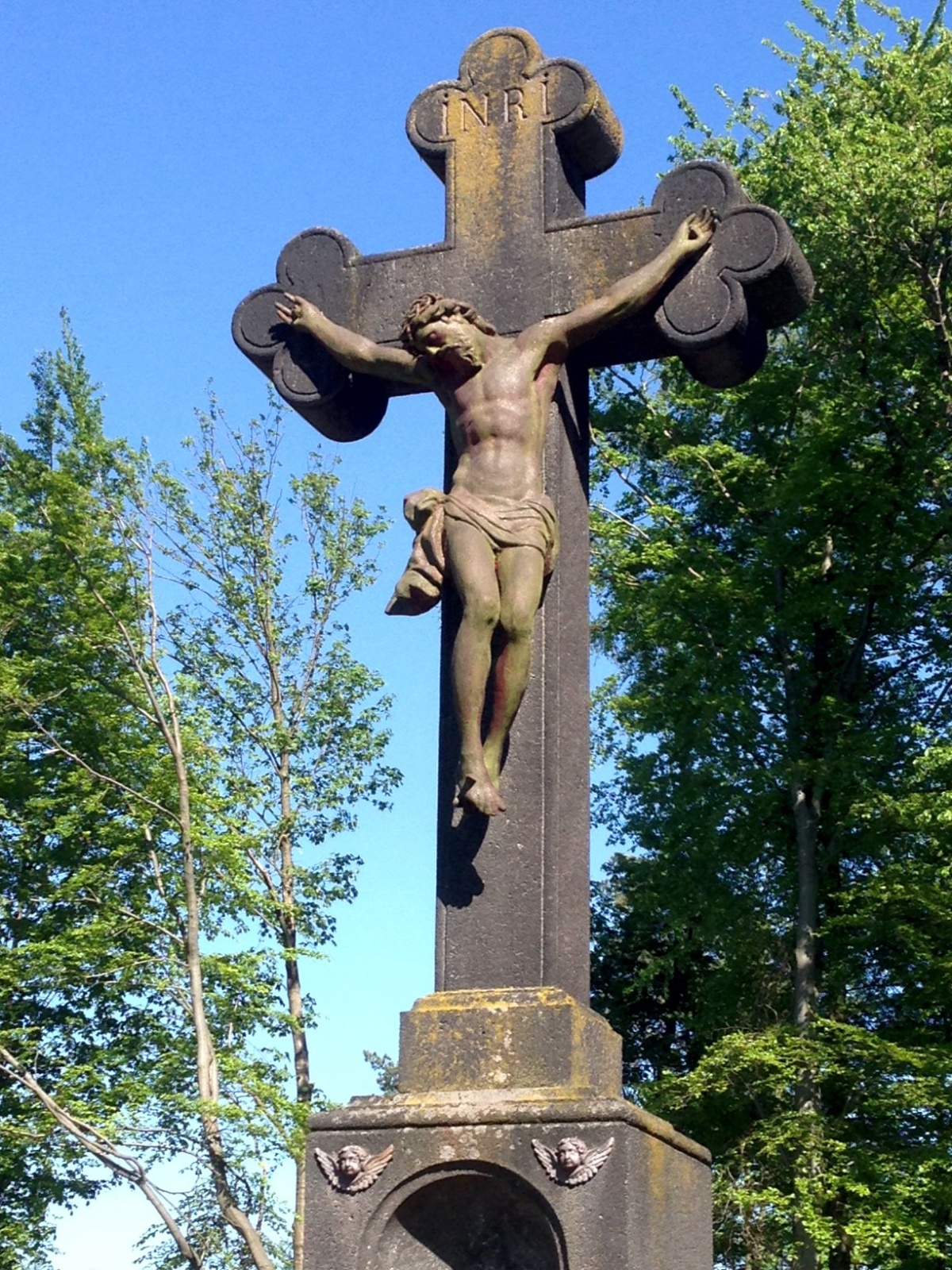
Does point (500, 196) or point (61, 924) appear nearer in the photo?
point (500, 196)

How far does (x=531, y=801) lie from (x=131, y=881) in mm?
17489

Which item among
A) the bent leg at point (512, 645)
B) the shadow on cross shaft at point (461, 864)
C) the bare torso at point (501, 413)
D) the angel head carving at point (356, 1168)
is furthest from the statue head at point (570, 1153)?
the bare torso at point (501, 413)

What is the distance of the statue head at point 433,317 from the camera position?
18.5ft

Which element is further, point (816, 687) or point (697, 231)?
point (816, 687)

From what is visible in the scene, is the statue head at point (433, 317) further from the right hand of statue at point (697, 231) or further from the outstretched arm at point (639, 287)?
the right hand of statue at point (697, 231)

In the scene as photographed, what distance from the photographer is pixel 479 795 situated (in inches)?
201

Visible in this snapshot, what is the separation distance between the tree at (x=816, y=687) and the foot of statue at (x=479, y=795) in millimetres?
12172

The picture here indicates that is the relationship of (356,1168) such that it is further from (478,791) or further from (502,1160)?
(478,791)

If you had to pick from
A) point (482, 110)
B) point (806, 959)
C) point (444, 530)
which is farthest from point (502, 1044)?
point (806, 959)

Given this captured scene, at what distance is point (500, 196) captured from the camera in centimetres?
609

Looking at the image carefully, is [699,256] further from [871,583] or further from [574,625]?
[871,583]

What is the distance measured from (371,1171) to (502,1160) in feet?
1.22

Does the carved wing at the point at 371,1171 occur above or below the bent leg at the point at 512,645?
below

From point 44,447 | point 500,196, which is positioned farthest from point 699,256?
point 44,447
